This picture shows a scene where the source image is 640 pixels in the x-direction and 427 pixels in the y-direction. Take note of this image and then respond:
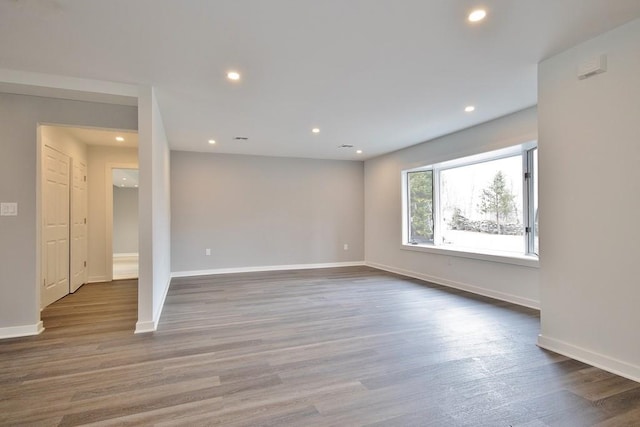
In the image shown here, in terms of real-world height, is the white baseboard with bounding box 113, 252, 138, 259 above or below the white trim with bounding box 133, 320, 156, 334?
below

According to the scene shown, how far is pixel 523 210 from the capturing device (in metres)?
4.43

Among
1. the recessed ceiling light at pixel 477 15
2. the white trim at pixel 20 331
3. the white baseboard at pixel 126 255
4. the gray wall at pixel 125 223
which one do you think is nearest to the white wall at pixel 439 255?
the recessed ceiling light at pixel 477 15

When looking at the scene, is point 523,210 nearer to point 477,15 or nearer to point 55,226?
point 477,15

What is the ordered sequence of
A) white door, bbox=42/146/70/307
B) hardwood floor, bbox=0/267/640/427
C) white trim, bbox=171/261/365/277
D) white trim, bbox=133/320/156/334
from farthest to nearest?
white trim, bbox=171/261/365/277
white door, bbox=42/146/70/307
white trim, bbox=133/320/156/334
hardwood floor, bbox=0/267/640/427

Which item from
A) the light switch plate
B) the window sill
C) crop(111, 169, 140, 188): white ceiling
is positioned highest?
crop(111, 169, 140, 188): white ceiling

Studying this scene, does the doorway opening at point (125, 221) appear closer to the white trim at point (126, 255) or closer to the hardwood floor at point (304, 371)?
the white trim at point (126, 255)

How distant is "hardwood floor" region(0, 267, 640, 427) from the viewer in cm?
189

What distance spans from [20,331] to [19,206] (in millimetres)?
1234

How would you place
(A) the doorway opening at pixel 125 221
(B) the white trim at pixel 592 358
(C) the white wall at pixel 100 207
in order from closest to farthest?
(B) the white trim at pixel 592 358 → (C) the white wall at pixel 100 207 → (A) the doorway opening at pixel 125 221

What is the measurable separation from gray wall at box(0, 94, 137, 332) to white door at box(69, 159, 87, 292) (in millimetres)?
1910

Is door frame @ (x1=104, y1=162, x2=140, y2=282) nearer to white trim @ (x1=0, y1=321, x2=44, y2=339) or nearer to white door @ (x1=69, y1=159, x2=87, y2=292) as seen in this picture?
white door @ (x1=69, y1=159, x2=87, y2=292)

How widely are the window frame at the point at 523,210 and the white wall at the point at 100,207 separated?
17.3 ft

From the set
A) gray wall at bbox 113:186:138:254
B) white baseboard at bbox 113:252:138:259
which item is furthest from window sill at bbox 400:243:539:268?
gray wall at bbox 113:186:138:254

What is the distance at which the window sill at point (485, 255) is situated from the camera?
4.12m
